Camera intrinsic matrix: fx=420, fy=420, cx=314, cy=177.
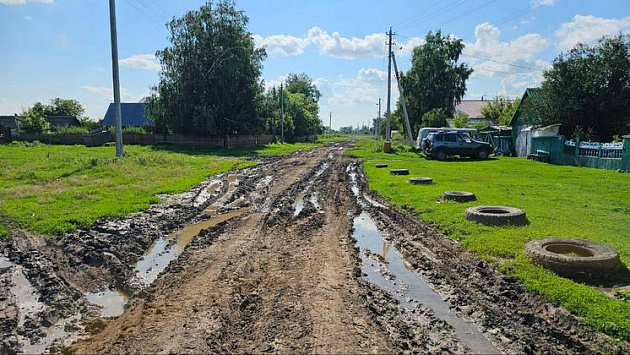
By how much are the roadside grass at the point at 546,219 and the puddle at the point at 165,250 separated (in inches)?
203

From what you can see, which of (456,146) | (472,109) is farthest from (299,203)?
(472,109)

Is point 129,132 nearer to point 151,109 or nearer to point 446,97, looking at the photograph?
point 151,109

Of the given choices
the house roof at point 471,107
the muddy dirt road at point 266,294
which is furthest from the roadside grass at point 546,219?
the house roof at point 471,107

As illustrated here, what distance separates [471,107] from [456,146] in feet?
141

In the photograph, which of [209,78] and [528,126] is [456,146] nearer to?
[528,126]

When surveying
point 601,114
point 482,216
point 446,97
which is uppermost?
point 446,97

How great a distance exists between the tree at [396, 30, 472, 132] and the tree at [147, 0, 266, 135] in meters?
23.4

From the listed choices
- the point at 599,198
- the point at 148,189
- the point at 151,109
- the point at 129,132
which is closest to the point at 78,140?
the point at 129,132

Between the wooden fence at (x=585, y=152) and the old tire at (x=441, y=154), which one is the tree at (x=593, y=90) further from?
the old tire at (x=441, y=154)

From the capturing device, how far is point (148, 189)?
14.1m

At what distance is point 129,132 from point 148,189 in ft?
115

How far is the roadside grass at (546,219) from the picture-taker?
4.88 metres

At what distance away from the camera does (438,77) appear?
5569cm

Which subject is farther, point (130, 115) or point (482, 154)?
point (130, 115)
